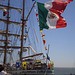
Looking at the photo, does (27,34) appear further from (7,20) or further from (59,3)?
(59,3)

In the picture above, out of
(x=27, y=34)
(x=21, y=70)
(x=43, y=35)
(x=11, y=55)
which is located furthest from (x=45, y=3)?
(x=11, y=55)

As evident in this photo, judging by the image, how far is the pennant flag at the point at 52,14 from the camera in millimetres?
15453

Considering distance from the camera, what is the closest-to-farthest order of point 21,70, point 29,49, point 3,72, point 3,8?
point 3,72, point 21,70, point 29,49, point 3,8

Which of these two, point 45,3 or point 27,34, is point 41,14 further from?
point 27,34

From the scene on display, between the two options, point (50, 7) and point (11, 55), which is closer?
point (50, 7)

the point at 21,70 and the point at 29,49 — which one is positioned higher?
the point at 29,49

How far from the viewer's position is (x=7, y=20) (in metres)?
38.6

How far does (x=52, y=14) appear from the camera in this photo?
1627cm

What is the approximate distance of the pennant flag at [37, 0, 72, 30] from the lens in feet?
50.7

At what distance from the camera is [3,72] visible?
688cm

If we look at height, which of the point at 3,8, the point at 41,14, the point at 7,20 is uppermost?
the point at 3,8

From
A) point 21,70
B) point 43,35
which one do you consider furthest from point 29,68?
point 43,35

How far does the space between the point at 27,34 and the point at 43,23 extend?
69.4ft

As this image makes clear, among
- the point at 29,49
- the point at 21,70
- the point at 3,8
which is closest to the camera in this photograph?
the point at 21,70
